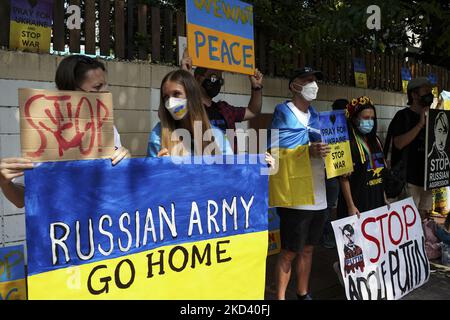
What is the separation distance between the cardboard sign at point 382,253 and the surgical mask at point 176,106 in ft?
4.53

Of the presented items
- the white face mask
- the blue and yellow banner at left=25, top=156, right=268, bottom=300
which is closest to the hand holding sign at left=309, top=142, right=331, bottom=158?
the white face mask

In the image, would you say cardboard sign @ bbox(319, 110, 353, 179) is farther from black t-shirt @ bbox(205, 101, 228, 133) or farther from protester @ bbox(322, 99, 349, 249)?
protester @ bbox(322, 99, 349, 249)

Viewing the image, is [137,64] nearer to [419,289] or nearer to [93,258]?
[93,258]

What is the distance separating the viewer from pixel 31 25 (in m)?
3.61

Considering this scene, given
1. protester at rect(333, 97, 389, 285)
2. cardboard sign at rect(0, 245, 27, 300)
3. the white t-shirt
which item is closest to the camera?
cardboard sign at rect(0, 245, 27, 300)

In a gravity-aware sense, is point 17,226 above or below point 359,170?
below

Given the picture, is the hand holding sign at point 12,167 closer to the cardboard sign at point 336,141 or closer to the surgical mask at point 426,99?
the cardboard sign at point 336,141

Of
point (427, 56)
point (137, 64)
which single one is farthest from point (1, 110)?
point (427, 56)

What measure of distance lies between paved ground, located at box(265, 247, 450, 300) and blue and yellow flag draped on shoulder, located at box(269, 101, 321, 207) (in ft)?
3.33

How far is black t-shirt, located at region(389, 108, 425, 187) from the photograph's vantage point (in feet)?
14.5

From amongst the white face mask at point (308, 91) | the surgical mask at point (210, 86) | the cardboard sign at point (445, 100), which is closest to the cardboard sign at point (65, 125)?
the surgical mask at point (210, 86)

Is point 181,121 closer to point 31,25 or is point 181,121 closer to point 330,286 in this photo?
point 31,25

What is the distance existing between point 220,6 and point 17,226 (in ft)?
8.00

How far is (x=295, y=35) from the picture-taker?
5301 millimetres
